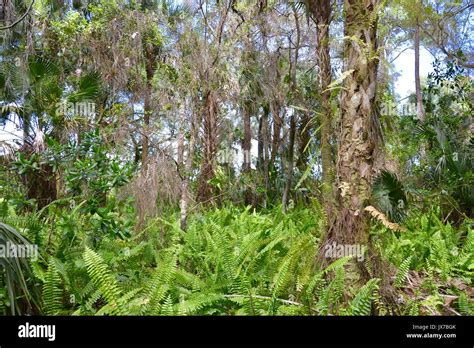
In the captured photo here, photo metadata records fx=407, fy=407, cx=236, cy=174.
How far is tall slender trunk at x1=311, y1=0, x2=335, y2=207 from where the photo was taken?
11.4ft

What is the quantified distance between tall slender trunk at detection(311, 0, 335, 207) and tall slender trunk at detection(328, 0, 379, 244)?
22cm

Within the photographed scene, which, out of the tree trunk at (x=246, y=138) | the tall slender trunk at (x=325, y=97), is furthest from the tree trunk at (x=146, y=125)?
the tall slender trunk at (x=325, y=97)

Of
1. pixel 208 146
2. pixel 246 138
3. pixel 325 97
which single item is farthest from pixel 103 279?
pixel 246 138

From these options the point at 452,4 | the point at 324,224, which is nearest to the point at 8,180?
the point at 324,224

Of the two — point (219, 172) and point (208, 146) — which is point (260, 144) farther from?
point (208, 146)

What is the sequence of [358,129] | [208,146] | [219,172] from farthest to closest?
1. [219,172]
2. [208,146]
3. [358,129]

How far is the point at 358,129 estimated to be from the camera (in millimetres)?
2955

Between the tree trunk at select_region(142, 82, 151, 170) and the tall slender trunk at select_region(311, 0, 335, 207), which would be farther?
the tree trunk at select_region(142, 82, 151, 170)

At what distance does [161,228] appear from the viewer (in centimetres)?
495

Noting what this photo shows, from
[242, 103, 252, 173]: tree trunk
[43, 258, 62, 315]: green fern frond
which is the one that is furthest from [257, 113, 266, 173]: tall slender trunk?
[43, 258, 62, 315]: green fern frond

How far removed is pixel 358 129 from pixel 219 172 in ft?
16.0

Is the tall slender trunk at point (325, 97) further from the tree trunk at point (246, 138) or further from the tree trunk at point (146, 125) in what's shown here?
the tree trunk at point (246, 138)

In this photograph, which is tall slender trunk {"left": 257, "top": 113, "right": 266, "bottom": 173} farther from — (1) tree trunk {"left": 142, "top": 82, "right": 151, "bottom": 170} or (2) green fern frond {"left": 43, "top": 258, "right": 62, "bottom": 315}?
(2) green fern frond {"left": 43, "top": 258, "right": 62, "bottom": 315}
